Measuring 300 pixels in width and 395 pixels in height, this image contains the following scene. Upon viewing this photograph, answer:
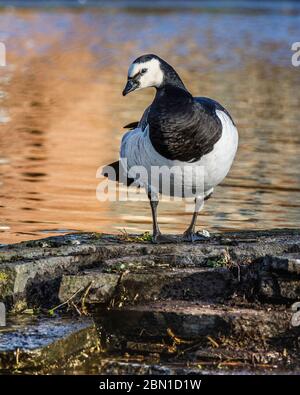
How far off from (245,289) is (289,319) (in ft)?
1.88

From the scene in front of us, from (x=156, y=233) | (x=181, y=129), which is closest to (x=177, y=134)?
(x=181, y=129)

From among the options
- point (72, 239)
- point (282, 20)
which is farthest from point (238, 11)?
point (72, 239)

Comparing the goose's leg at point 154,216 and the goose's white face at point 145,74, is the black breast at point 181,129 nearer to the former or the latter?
the goose's white face at point 145,74

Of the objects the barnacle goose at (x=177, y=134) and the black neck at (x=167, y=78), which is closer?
the barnacle goose at (x=177, y=134)

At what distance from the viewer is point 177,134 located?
8.53 metres

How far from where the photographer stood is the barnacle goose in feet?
28.1

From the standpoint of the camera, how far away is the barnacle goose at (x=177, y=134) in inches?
337

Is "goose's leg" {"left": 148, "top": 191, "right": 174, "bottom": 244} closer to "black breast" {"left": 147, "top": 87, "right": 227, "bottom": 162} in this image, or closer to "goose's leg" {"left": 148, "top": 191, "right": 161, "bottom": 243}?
"goose's leg" {"left": 148, "top": 191, "right": 161, "bottom": 243}

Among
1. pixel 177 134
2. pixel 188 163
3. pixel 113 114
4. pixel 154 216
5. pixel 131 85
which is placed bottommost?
pixel 154 216

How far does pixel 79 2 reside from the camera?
260 feet

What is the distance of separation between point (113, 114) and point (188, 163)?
12.8 m

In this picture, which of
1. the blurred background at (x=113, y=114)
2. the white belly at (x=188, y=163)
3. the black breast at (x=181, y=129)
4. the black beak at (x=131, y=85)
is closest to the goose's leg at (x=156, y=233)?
the white belly at (x=188, y=163)

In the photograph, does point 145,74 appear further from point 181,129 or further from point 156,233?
point 156,233
